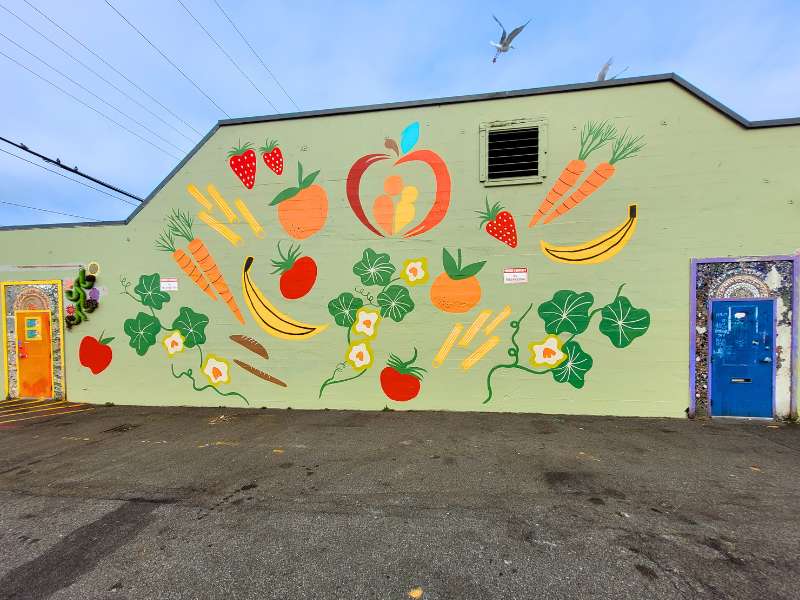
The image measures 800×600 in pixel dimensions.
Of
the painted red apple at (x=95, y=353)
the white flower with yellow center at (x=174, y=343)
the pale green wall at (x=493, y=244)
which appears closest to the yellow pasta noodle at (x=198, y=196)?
the pale green wall at (x=493, y=244)

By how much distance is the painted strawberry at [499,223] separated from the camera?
23.5 feet

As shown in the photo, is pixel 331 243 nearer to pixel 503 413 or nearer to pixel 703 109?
pixel 503 413

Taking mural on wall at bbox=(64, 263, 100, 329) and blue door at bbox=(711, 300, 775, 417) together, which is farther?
mural on wall at bbox=(64, 263, 100, 329)

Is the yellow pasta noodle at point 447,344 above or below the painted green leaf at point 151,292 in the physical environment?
below

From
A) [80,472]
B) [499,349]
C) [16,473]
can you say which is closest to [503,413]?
[499,349]

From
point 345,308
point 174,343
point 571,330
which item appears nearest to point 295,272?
point 345,308

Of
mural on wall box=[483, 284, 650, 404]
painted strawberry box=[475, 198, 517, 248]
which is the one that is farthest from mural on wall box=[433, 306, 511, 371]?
painted strawberry box=[475, 198, 517, 248]

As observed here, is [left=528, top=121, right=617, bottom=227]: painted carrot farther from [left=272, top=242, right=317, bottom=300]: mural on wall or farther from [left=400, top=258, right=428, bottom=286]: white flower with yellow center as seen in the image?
[left=272, top=242, right=317, bottom=300]: mural on wall

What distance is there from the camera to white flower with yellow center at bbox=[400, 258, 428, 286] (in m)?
7.39

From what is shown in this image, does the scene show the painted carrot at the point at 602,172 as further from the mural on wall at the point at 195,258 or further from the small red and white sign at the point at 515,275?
the mural on wall at the point at 195,258

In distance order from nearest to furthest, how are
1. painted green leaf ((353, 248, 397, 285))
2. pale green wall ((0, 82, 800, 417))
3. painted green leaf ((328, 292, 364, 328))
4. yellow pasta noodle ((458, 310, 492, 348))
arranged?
pale green wall ((0, 82, 800, 417)), yellow pasta noodle ((458, 310, 492, 348)), painted green leaf ((353, 248, 397, 285)), painted green leaf ((328, 292, 364, 328))

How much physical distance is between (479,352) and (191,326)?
6.66 meters

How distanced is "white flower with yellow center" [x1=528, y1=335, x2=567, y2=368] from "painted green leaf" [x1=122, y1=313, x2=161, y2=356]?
28.3ft

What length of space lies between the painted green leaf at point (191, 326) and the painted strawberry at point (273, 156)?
381 cm
